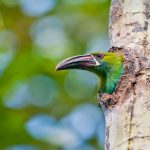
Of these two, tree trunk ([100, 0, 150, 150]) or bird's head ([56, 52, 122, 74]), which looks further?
bird's head ([56, 52, 122, 74])

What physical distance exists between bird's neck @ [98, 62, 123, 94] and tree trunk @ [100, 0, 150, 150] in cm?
2

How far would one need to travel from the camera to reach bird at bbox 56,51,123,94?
1.84m

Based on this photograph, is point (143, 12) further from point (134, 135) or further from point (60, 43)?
point (60, 43)

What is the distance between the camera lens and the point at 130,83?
5.76 ft

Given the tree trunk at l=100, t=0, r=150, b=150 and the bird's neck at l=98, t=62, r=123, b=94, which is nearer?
the tree trunk at l=100, t=0, r=150, b=150

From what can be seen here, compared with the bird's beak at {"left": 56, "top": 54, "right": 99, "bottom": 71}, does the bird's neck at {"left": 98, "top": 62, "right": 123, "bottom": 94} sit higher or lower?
lower

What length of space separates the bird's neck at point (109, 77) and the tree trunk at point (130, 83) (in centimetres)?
2

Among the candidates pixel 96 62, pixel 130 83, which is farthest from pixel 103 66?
pixel 130 83

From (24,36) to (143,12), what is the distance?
3069 millimetres

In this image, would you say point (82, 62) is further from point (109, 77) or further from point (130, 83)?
point (130, 83)

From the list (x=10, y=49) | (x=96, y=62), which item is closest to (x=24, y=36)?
(x=10, y=49)

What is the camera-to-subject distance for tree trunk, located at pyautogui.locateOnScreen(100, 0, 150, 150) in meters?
1.64

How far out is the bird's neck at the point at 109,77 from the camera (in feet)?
5.99

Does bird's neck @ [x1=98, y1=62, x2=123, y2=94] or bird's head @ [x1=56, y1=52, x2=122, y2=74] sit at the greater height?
bird's head @ [x1=56, y1=52, x2=122, y2=74]
